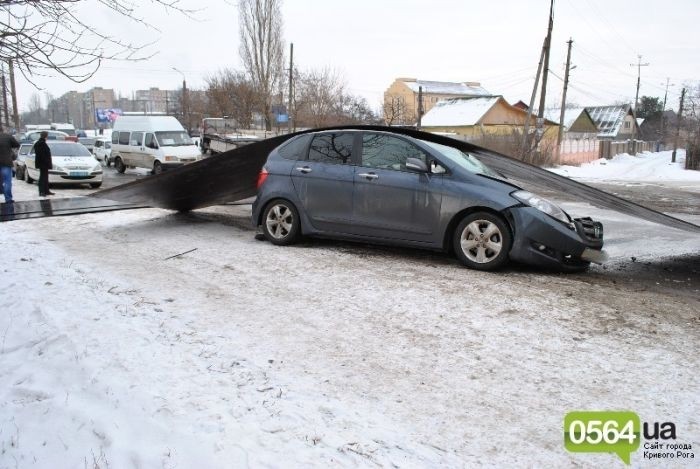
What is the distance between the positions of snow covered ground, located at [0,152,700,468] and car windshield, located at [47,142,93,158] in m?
11.5

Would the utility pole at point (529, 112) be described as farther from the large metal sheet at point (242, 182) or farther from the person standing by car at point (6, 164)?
the person standing by car at point (6, 164)

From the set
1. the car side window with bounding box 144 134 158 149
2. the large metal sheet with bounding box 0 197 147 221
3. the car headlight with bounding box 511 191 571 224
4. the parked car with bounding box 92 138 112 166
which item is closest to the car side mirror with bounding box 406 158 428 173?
the car headlight with bounding box 511 191 571 224

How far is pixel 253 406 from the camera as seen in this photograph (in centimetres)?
306

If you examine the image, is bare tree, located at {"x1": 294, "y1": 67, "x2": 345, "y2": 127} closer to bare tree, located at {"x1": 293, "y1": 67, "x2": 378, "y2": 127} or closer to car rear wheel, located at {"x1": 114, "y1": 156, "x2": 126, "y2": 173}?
bare tree, located at {"x1": 293, "y1": 67, "x2": 378, "y2": 127}

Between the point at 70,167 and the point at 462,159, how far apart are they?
43.7 ft

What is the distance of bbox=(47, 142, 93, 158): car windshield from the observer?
1633 cm

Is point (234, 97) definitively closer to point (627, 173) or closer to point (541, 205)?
point (627, 173)

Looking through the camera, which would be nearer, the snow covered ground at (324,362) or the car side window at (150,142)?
the snow covered ground at (324,362)

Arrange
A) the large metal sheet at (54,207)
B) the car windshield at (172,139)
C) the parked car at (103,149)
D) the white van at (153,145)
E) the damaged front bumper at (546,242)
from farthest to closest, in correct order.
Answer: the parked car at (103,149), the car windshield at (172,139), the white van at (153,145), the large metal sheet at (54,207), the damaged front bumper at (546,242)

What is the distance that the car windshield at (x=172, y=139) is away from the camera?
2058 centimetres

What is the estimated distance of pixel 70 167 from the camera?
15.7 m

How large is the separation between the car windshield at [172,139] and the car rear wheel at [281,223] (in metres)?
14.8

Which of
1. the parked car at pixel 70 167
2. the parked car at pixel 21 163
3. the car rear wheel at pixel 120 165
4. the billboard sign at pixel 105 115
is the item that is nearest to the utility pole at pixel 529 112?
the car rear wheel at pixel 120 165

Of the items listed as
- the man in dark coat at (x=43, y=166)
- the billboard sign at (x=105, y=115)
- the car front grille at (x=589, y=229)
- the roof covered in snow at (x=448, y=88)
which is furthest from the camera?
the roof covered in snow at (x=448, y=88)
